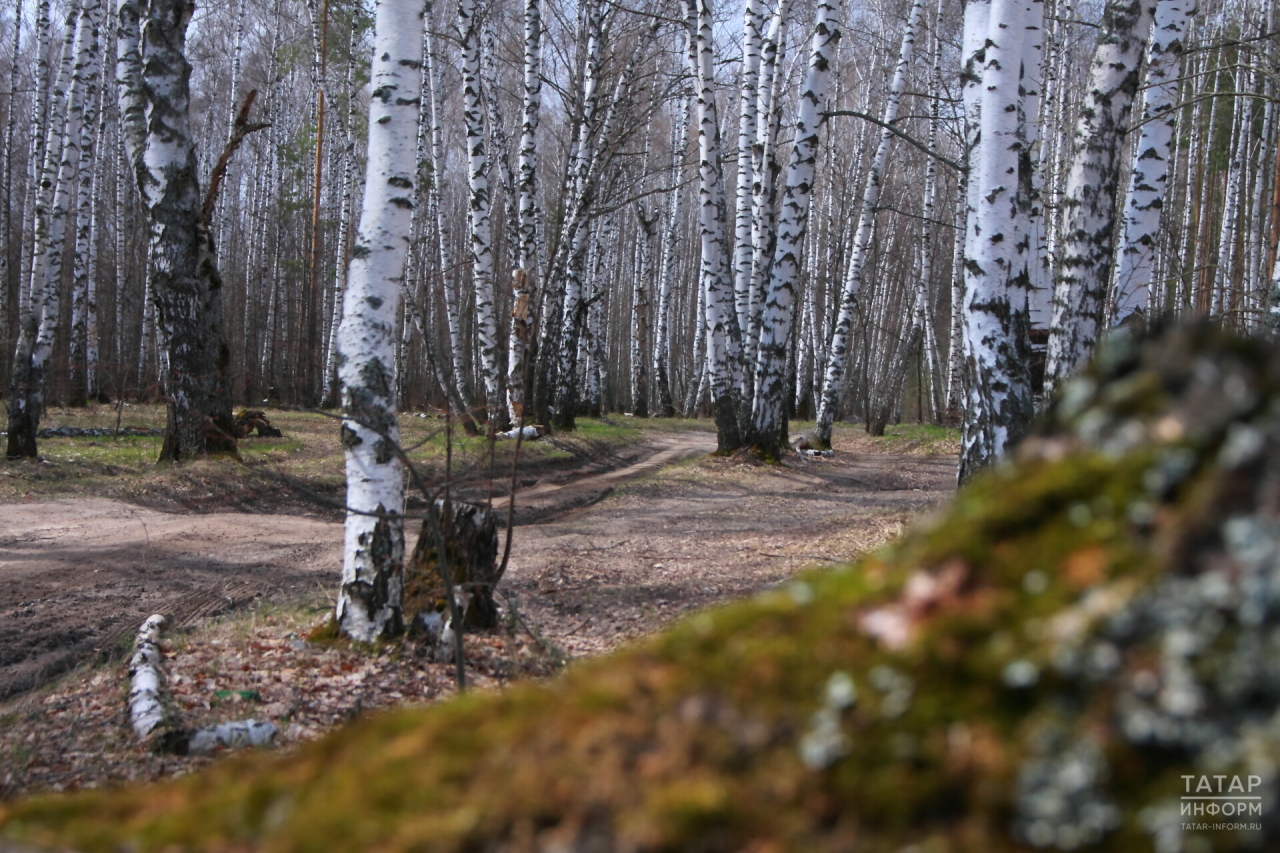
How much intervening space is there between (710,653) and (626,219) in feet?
139

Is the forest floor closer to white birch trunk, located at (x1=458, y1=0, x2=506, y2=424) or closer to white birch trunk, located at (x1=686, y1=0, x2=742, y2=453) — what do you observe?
white birch trunk, located at (x1=686, y1=0, x2=742, y2=453)

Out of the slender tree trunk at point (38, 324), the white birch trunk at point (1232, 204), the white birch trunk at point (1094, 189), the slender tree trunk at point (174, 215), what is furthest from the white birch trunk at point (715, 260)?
the white birch trunk at point (1232, 204)

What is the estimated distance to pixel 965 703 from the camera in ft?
2.74

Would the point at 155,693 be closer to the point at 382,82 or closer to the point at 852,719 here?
the point at 382,82

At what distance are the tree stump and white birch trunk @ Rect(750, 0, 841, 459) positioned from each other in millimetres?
8634

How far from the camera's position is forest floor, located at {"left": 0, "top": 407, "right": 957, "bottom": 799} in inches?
162

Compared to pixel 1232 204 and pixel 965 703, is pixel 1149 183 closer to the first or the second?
pixel 965 703

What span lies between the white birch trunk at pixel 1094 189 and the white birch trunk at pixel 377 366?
5575 millimetres

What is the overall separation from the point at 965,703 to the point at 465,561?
459cm

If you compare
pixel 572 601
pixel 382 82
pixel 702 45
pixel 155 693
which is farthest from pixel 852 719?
pixel 702 45

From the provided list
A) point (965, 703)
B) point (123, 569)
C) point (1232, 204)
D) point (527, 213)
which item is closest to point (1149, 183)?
point (965, 703)

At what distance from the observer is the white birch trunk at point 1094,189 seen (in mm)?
7254

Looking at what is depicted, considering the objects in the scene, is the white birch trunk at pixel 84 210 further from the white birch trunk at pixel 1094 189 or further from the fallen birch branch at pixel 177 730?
the white birch trunk at pixel 1094 189

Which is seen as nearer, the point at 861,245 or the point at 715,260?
the point at 715,260
